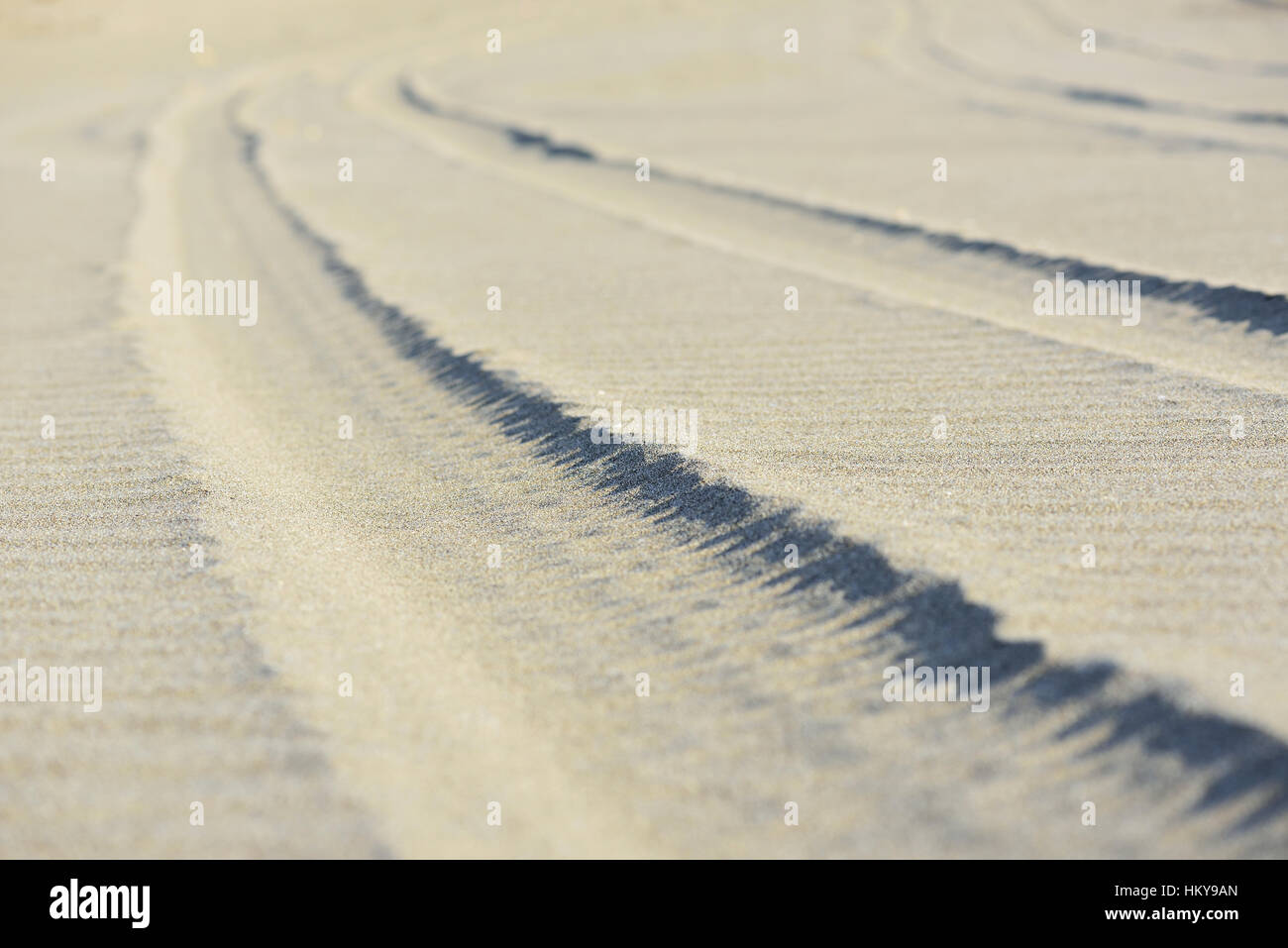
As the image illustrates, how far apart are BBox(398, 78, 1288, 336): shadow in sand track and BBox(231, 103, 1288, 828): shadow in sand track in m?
3.35

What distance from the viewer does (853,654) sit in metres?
3.13

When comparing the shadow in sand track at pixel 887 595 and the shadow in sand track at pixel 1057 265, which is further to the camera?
the shadow in sand track at pixel 1057 265

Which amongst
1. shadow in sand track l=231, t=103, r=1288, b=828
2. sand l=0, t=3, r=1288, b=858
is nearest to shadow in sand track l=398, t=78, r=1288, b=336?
sand l=0, t=3, r=1288, b=858

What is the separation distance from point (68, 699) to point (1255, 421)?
4105 mm

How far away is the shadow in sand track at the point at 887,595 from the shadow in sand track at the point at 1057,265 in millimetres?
3348

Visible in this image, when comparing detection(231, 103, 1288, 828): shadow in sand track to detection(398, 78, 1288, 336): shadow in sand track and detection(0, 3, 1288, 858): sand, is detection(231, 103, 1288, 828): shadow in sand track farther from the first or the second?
detection(398, 78, 1288, 336): shadow in sand track

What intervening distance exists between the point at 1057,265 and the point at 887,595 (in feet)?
15.2

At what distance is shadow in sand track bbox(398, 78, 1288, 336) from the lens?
6.00 m

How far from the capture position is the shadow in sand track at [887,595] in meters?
2.55

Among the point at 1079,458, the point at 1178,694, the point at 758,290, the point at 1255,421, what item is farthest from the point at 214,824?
the point at 758,290

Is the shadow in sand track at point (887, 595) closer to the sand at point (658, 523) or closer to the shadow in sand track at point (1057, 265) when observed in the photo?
the sand at point (658, 523)

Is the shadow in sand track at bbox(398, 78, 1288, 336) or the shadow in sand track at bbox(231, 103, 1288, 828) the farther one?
the shadow in sand track at bbox(398, 78, 1288, 336)

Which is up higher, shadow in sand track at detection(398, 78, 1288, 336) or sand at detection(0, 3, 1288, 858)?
shadow in sand track at detection(398, 78, 1288, 336)

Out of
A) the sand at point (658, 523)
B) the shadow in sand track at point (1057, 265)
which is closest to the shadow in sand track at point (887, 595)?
the sand at point (658, 523)
